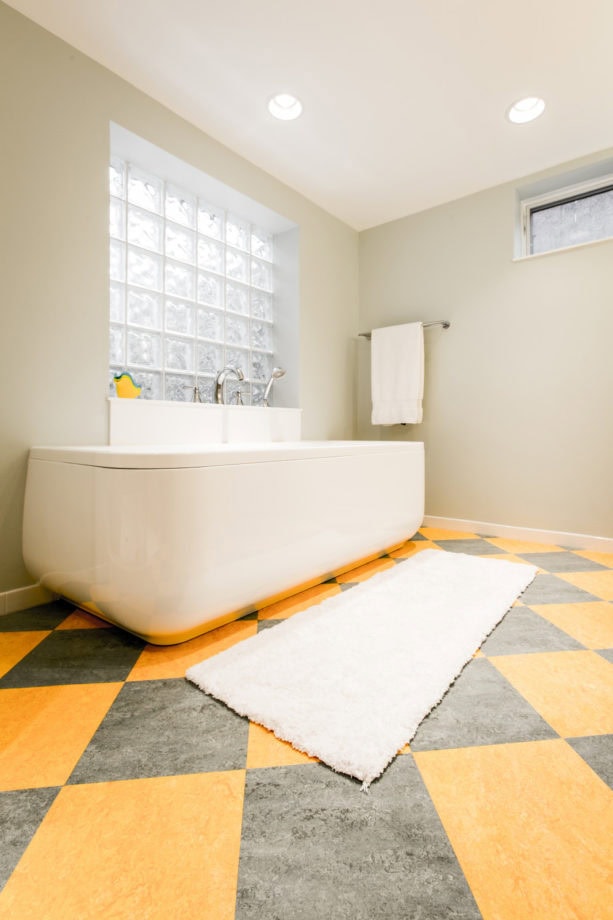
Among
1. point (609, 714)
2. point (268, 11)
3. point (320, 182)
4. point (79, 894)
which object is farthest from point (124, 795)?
point (320, 182)

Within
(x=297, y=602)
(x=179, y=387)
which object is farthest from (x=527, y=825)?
(x=179, y=387)

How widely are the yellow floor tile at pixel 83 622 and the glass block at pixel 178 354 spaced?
127cm

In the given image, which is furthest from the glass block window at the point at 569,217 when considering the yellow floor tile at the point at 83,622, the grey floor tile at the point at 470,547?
the yellow floor tile at the point at 83,622

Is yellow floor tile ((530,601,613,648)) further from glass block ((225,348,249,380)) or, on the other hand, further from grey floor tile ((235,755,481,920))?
glass block ((225,348,249,380))

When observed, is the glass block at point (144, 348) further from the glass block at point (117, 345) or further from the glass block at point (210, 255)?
the glass block at point (210, 255)

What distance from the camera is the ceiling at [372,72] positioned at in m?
1.54

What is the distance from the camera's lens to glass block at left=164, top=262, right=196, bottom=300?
2275mm

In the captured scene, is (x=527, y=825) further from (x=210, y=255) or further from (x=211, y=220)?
(x=211, y=220)

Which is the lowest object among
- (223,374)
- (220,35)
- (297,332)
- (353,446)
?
(353,446)

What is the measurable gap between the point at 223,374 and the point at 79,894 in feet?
6.49

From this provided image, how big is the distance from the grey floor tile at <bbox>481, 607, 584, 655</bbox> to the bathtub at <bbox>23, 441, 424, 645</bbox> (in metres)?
0.62

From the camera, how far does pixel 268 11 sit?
153 centimetres

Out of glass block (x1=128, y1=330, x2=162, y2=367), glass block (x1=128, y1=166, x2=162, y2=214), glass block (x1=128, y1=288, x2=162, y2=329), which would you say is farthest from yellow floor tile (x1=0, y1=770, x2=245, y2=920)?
glass block (x1=128, y1=166, x2=162, y2=214)

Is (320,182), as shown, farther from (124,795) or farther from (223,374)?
(124,795)
